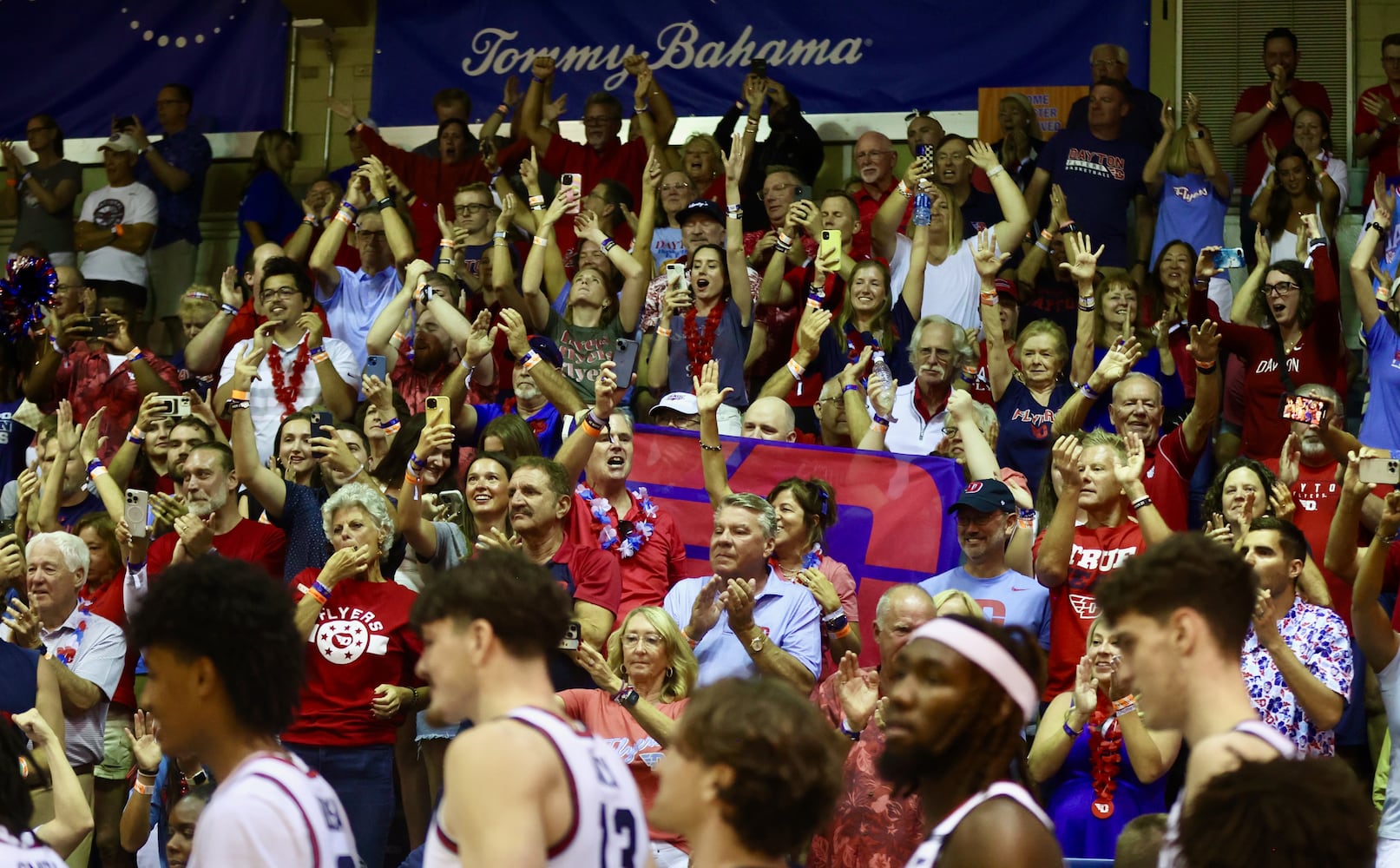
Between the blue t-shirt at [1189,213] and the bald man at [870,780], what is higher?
the blue t-shirt at [1189,213]

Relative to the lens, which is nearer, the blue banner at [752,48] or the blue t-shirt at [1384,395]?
the blue t-shirt at [1384,395]

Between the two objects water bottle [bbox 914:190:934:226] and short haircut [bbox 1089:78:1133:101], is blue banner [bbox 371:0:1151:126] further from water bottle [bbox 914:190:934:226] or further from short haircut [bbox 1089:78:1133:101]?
water bottle [bbox 914:190:934:226]

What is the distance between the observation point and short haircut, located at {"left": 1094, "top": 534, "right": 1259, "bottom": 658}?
10.7 feet

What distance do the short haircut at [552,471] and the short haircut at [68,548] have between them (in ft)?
6.15

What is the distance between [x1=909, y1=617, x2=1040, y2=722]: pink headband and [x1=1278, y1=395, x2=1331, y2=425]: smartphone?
4.67m

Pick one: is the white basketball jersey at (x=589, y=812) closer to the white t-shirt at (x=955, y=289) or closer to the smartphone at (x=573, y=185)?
the white t-shirt at (x=955, y=289)

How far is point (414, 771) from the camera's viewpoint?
6902 mm

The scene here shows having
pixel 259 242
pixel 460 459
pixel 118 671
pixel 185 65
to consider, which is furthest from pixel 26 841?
pixel 185 65

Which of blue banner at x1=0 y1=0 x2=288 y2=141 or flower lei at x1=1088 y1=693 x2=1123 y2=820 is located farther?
blue banner at x1=0 y1=0 x2=288 y2=141

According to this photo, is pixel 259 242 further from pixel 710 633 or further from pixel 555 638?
pixel 555 638

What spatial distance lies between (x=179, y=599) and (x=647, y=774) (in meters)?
2.80

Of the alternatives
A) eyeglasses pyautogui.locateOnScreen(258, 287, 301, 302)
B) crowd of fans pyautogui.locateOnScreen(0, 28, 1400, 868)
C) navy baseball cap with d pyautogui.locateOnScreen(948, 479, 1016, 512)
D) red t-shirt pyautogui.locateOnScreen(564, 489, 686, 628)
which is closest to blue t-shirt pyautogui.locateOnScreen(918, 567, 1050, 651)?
crowd of fans pyautogui.locateOnScreen(0, 28, 1400, 868)

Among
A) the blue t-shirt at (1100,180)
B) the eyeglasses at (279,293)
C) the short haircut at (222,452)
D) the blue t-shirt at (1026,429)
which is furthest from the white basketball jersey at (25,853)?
the blue t-shirt at (1100,180)

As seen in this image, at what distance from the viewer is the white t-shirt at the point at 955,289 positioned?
376 inches
